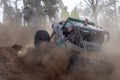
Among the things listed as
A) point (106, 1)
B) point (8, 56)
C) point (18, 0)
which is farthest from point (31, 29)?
point (106, 1)

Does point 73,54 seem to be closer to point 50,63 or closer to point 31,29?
point 50,63

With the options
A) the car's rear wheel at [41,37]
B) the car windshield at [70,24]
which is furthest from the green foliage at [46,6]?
the car windshield at [70,24]

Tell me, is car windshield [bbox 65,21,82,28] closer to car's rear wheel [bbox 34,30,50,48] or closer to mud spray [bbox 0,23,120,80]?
mud spray [bbox 0,23,120,80]

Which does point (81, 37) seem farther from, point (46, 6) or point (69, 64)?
point (46, 6)

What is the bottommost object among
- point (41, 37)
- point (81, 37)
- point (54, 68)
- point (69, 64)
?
point (54, 68)

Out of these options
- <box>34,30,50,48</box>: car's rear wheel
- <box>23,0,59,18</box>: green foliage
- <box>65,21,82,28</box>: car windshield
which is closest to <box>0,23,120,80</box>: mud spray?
<box>34,30,50,48</box>: car's rear wheel

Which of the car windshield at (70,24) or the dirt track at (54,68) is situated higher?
the car windshield at (70,24)

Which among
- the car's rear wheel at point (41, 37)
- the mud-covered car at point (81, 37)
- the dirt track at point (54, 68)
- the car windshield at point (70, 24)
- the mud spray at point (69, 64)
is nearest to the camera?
the dirt track at point (54, 68)

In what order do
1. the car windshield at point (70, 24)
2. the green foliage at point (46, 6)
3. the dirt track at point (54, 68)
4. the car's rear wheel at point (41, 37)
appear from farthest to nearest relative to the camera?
the green foliage at point (46, 6) < the car's rear wheel at point (41, 37) < the car windshield at point (70, 24) < the dirt track at point (54, 68)

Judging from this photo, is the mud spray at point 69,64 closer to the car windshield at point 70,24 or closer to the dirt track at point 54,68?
the dirt track at point 54,68

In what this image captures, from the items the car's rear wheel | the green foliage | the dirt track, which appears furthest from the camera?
the green foliage

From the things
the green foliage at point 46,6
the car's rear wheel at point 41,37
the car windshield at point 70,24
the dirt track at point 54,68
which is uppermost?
the green foliage at point 46,6

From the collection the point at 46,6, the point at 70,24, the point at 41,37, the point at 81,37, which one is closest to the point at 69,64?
the point at 81,37

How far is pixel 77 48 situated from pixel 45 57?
1340 mm
